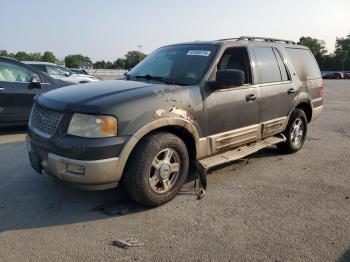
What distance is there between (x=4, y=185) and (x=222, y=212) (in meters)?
2.71

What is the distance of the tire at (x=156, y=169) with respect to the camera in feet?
12.3

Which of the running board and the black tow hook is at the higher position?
the running board

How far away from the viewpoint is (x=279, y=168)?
5.60 m

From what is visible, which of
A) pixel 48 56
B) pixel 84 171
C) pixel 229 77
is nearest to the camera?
pixel 84 171

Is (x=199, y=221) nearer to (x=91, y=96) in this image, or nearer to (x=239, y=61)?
(x=91, y=96)

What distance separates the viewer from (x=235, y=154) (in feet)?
16.3

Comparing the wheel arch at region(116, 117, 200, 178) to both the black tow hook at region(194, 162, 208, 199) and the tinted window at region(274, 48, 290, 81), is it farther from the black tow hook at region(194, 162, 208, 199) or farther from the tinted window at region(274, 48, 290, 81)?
the tinted window at region(274, 48, 290, 81)

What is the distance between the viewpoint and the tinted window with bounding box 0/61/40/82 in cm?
747

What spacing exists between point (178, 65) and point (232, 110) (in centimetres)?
91

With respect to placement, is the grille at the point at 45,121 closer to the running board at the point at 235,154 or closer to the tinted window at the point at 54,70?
the running board at the point at 235,154

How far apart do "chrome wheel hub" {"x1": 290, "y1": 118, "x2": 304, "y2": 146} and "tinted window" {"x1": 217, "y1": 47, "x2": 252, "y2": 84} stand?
1.65 meters

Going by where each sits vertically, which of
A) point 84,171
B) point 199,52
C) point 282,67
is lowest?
point 84,171

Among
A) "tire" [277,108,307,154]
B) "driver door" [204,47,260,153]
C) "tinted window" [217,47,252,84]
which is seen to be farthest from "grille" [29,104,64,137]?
"tire" [277,108,307,154]

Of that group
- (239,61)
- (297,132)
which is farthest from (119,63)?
(239,61)
